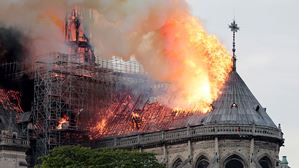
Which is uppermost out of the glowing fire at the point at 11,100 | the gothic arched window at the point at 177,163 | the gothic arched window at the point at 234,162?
the glowing fire at the point at 11,100

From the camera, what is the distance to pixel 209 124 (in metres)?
120

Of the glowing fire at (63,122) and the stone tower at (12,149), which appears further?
the glowing fire at (63,122)

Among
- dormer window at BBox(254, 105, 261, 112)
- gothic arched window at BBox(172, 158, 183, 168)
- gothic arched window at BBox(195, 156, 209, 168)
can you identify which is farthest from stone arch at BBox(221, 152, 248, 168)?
dormer window at BBox(254, 105, 261, 112)

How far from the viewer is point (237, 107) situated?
122438 millimetres

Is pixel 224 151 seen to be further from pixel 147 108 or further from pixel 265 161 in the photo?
pixel 147 108

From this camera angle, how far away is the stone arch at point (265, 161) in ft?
396

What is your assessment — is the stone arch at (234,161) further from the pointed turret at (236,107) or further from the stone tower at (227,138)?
the pointed turret at (236,107)

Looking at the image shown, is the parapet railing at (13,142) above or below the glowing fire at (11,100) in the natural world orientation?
below

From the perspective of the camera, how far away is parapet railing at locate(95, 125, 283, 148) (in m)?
119

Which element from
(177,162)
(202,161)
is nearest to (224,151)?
(202,161)

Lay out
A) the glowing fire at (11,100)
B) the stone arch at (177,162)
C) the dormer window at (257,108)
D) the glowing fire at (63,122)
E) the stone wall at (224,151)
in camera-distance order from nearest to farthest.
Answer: the stone wall at (224,151) → the stone arch at (177,162) → the dormer window at (257,108) → the glowing fire at (63,122) → the glowing fire at (11,100)

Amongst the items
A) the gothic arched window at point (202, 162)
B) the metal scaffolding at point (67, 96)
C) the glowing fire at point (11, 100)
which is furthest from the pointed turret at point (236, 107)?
the glowing fire at point (11, 100)

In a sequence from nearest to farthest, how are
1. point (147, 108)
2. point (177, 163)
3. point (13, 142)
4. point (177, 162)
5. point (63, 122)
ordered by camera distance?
1. point (177, 162)
2. point (177, 163)
3. point (13, 142)
4. point (63, 122)
5. point (147, 108)

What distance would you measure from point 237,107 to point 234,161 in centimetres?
613
